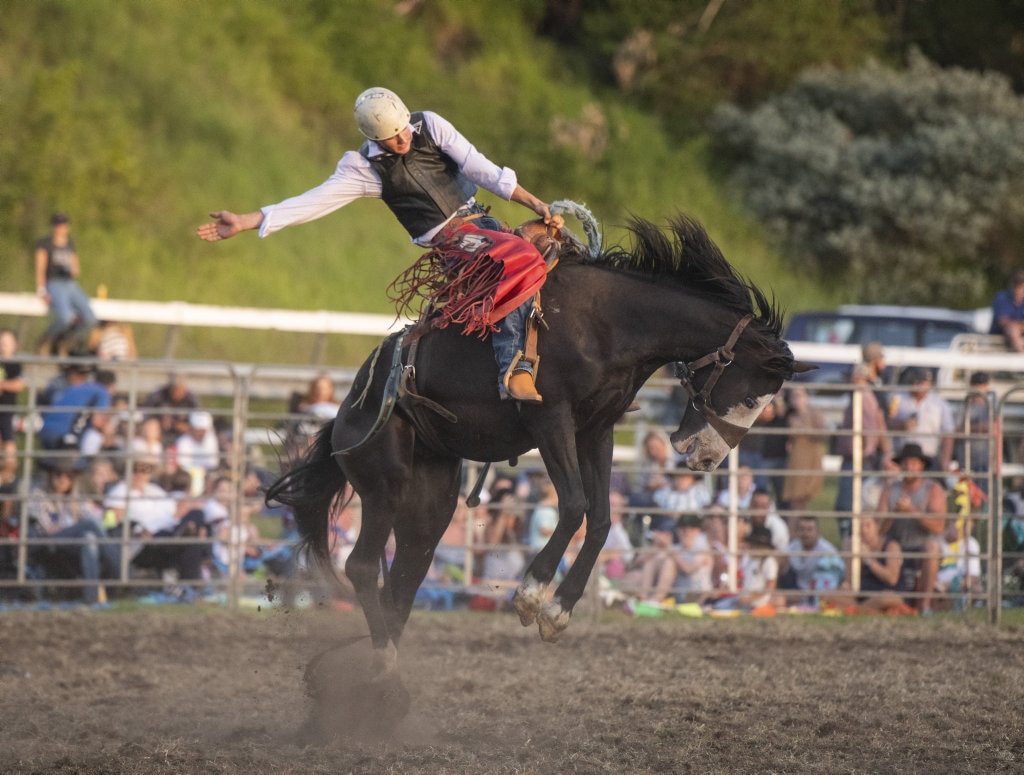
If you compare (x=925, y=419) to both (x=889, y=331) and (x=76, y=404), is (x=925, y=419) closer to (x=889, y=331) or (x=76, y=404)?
(x=889, y=331)

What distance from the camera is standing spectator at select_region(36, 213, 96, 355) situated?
36.1 feet

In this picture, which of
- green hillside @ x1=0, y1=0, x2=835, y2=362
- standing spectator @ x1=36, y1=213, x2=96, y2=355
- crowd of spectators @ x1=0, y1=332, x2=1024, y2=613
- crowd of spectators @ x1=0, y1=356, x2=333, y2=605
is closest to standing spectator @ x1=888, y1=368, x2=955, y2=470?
crowd of spectators @ x1=0, y1=332, x2=1024, y2=613

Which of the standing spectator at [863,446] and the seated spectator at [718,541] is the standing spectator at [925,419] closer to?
the standing spectator at [863,446]

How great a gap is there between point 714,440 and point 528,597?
1042 millimetres

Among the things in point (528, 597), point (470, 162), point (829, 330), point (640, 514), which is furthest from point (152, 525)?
point (829, 330)

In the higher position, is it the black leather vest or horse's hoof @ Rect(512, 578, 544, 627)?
the black leather vest

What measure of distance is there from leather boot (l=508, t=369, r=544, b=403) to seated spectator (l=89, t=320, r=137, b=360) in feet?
20.2

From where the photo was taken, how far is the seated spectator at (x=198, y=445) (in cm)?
985

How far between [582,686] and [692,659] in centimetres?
108

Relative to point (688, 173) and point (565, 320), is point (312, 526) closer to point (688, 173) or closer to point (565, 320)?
point (565, 320)

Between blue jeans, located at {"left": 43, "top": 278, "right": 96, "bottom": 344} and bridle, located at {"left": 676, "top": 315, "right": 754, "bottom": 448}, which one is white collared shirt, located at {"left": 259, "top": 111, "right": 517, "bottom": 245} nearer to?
bridle, located at {"left": 676, "top": 315, "right": 754, "bottom": 448}

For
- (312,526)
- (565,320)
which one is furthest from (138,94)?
(565,320)

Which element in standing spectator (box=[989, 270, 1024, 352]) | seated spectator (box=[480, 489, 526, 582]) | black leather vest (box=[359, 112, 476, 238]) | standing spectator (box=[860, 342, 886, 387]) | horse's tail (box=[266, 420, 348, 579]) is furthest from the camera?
standing spectator (box=[989, 270, 1024, 352])

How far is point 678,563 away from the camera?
31.0ft
